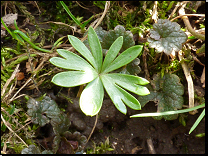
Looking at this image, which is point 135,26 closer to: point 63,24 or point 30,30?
point 63,24

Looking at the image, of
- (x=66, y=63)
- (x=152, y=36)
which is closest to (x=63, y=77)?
(x=66, y=63)

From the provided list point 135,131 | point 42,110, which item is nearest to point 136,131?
point 135,131

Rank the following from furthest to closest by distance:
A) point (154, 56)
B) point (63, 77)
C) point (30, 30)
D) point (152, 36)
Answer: point (30, 30), point (154, 56), point (152, 36), point (63, 77)

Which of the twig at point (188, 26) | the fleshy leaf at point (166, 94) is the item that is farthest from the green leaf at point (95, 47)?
the twig at point (188, 26)

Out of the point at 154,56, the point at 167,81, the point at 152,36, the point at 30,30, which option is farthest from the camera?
the point at 30,30

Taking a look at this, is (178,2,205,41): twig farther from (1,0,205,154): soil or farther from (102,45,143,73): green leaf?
(102,45,143,73): green leaf

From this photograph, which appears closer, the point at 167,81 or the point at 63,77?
the point at 63,77

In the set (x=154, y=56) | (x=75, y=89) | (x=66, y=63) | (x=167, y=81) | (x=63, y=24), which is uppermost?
(x=63, y=24)

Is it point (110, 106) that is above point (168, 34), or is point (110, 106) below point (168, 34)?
A: below

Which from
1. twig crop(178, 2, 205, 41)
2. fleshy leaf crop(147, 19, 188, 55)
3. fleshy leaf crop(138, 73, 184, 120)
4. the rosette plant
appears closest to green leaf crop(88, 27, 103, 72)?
the rosette plant
